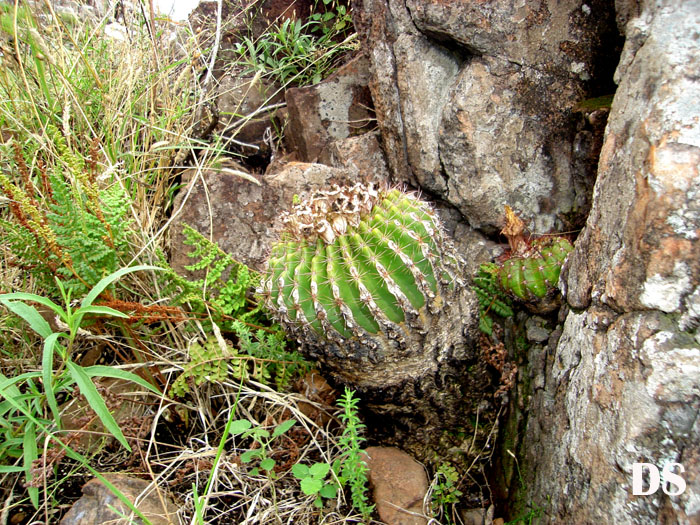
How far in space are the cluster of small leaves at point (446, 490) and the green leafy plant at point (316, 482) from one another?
46 cm

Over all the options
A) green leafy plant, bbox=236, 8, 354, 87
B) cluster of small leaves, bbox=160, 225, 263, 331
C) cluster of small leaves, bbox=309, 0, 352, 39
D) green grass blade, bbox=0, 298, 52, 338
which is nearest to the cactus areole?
cluster of small leaves, bbox=160, 225, 263, 331

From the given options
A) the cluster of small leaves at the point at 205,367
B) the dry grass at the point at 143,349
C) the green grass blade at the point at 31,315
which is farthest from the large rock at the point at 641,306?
the green grass blade at the point at 31,315

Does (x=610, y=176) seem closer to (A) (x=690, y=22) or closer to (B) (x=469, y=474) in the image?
(A) (x=690, y=22)

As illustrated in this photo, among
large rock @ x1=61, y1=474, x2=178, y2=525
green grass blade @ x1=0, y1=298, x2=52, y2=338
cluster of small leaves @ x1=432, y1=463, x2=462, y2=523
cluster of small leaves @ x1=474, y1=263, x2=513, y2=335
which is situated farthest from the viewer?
cluster of small leaves @ x1=474, y1=263, x2=513, y2=335

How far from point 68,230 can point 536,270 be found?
216cm

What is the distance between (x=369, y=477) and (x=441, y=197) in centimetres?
156

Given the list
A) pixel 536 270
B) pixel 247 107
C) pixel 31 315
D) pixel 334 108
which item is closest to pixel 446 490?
pixel 536 270

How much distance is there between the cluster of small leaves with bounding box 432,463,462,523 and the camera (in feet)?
7.77

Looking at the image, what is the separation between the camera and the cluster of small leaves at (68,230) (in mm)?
2387

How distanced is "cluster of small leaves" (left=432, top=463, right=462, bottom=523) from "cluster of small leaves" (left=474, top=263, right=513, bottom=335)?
26.9 inches

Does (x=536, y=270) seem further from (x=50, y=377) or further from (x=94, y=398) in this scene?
(x=50, y=377)

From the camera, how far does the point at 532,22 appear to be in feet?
8.84

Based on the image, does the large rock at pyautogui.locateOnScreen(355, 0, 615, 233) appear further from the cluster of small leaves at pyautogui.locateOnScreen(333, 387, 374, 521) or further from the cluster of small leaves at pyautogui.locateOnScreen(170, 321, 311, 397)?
the cluster of small leaves at pyautogui.locateOnScreen(333, 387, 374, 521)

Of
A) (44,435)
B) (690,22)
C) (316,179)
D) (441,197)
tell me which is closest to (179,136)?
(316,179)
